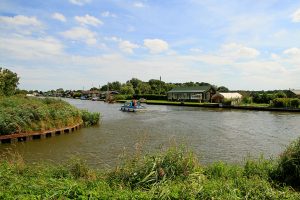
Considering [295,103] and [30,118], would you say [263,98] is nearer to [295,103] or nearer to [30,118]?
[295,103]

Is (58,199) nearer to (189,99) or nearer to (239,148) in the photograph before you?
(239,148)

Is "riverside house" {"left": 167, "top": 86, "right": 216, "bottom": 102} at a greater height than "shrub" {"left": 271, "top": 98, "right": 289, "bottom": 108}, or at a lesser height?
greater

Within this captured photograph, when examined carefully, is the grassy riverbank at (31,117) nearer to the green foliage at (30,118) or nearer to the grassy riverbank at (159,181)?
the green foliage at (30,118)

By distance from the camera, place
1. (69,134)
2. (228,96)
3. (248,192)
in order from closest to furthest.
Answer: (248,192) < (69,134) < (228,96)

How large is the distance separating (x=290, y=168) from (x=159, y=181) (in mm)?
4950

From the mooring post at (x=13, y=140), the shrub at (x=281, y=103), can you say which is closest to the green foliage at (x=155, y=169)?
the mooring post at (x=13, y=140)

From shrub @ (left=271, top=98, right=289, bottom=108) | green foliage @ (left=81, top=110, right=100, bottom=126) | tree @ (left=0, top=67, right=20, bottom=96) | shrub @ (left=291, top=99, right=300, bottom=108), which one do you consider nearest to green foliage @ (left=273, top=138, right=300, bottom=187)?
green foliage @ (left=81, top=110, right=100, bottom=126)

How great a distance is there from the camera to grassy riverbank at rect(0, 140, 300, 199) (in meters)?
7.68

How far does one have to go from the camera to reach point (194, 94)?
91438 mm

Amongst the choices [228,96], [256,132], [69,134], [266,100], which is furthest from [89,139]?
[228,96]

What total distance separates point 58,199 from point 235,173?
639cm

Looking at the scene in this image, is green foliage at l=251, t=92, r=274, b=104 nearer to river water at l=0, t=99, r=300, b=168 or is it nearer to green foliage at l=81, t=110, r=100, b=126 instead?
river water at l=0, t=99, r=300, b=168

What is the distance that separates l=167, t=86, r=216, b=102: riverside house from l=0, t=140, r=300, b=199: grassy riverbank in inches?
3014

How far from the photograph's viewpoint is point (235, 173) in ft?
36.4
